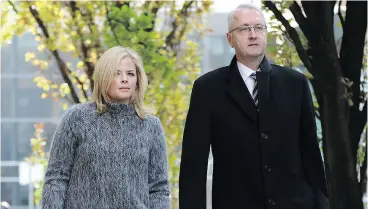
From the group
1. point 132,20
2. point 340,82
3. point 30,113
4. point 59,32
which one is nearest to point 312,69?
point 340,82

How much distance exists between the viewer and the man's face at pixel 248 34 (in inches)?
154

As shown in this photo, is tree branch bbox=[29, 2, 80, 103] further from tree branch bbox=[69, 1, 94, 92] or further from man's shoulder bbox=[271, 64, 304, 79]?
man's shoulder bbox=[271, 64, 304, 79]

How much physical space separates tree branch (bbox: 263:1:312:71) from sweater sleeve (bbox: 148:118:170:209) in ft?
10.8

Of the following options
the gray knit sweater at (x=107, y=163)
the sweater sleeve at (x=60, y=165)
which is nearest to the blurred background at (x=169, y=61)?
the gray knit sweater at (x=107, y=163)

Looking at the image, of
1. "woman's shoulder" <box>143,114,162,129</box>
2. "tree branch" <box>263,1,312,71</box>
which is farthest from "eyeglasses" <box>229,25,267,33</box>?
"tree branch" <box>263,1,312,71</box>

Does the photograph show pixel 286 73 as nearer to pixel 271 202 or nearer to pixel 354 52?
pixel 271 202

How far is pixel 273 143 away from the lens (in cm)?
387

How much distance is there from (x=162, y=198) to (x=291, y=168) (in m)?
0.67

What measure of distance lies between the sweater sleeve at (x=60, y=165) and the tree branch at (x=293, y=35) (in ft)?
11.4

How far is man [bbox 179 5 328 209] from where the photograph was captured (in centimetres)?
387

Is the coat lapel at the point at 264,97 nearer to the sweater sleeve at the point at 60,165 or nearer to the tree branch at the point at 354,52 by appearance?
the sweater sleeve at the point at 60,165

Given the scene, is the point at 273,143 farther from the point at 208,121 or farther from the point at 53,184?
the point at 53,184

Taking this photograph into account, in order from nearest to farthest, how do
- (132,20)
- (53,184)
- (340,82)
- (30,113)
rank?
(53,184) < (340,82) < (132,20) < (30,113)

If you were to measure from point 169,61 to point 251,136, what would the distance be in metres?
4.92
